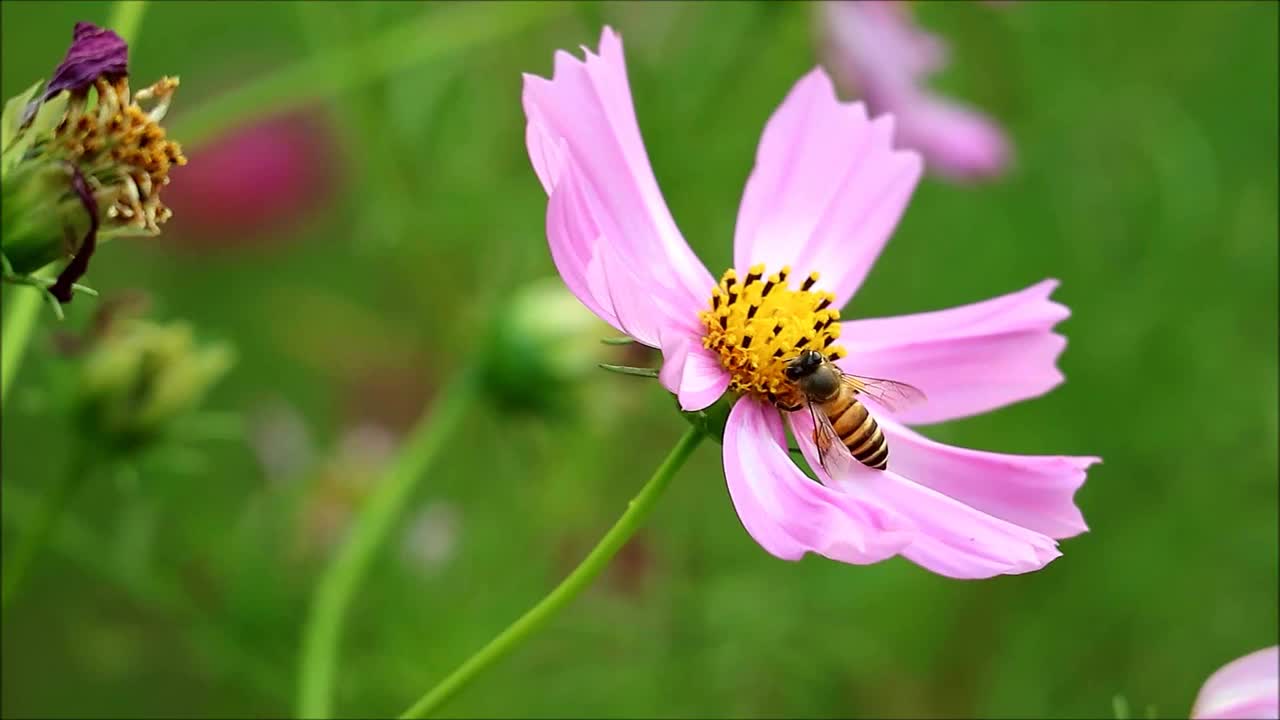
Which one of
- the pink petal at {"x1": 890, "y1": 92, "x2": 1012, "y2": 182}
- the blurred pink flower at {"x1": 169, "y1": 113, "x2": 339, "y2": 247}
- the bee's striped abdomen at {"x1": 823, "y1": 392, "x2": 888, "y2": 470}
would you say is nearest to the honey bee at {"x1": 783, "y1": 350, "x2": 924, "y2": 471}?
the bee's striped abdomen at {"x1": 823, "y1": 392, "x2": 888, "y2": 470}

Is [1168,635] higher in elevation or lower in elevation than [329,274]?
lower

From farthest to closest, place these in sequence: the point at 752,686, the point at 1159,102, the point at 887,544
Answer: the point at 1159,102 < the point at 752,686 < the point at 887,544

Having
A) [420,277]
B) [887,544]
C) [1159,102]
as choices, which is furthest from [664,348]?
[1159,102]

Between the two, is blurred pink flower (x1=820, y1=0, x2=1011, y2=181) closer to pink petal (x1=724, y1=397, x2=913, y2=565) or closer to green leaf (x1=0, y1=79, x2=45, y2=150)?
pink petal (x1=724, y1=397, x2=913, y2=565)

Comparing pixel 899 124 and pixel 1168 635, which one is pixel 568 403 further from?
pixel 1168 635

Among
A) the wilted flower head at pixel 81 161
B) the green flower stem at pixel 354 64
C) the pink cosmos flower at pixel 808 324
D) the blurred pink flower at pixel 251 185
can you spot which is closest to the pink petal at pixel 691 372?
the pink cosmos flower at pixel 808 324

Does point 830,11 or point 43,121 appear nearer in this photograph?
point 43,121
